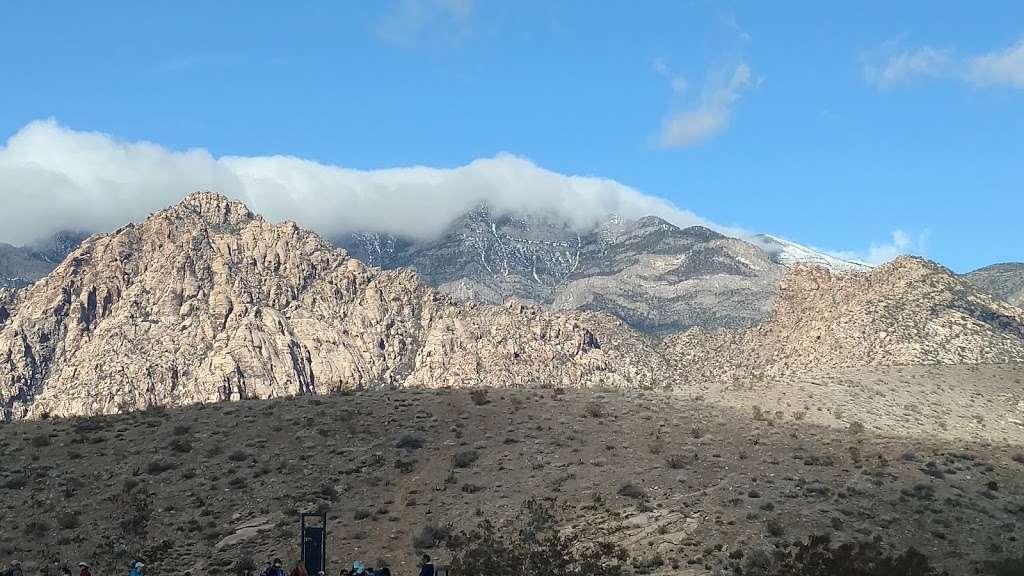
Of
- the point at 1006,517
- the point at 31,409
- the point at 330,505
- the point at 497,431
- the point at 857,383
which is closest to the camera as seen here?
the point at 1006,517

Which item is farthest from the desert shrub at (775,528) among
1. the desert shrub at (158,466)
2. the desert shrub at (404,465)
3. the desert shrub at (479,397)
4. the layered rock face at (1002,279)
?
the layered rock face at (1002,279)

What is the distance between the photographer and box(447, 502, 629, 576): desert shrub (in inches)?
1104

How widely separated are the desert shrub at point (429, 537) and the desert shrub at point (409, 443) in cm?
909

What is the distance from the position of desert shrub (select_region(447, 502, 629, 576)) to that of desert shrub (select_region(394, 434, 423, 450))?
9.18 meters

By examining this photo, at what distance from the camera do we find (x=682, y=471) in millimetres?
36469

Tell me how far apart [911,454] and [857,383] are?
24.8m

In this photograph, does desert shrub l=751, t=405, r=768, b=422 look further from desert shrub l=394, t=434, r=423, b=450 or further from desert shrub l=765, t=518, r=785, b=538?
desert shrub l=394, t=434, r=423, b=450

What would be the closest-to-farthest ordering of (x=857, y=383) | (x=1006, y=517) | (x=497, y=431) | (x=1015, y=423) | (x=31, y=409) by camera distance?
1. (x=1006, y=517)
2. (x=497, y=431)
3. (x=1015, y=423)
4. (x=857, y=383)
5. (x=31, y=409)

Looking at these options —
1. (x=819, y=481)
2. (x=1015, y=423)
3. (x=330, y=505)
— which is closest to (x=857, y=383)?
(x=1015, y=423)

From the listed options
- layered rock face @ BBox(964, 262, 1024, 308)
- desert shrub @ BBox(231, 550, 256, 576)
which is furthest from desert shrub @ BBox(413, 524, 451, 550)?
layered rock face @ BBox(964, 262, 1024, 308)

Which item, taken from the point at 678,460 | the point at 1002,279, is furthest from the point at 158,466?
the point at 1002,279

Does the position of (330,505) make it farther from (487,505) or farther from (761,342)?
(761,342)

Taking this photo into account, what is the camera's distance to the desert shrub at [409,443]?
4044 centimetres

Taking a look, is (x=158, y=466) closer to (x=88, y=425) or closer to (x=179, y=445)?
(x=179, y=445)
